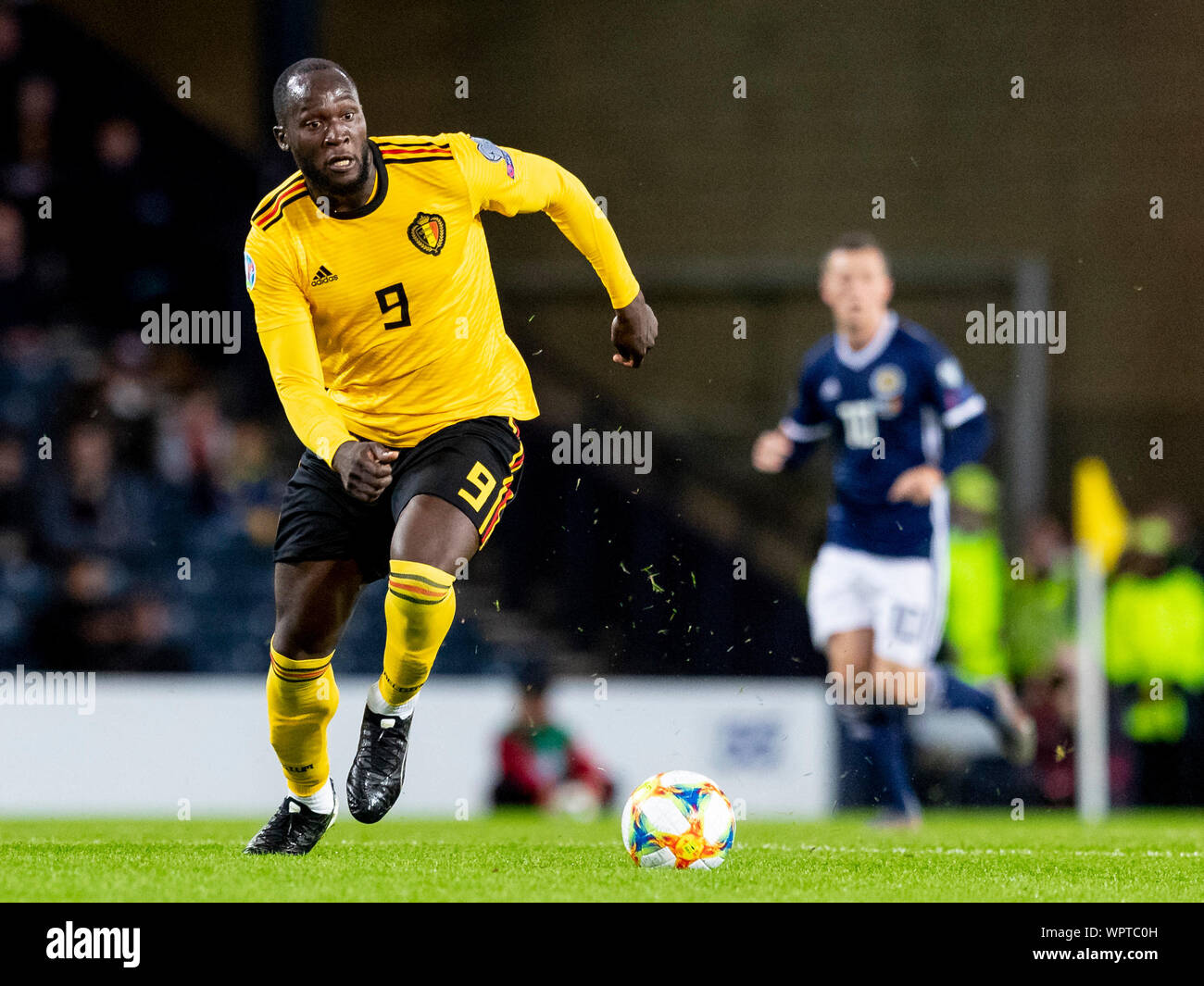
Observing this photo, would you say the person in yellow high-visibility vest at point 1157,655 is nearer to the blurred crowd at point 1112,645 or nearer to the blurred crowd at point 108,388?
the blurred crowd at point 1112,645

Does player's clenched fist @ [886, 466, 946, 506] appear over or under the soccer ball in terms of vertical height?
over

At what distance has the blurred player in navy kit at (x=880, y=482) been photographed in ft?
23.0

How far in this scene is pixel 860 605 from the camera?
A: 282 inches

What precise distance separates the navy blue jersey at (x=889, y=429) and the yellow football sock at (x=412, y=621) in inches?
106

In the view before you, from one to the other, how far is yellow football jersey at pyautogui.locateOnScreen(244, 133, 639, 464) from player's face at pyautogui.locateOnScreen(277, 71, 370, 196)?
0.61ft

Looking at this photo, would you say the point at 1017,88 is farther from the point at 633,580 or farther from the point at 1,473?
the point at 1,473

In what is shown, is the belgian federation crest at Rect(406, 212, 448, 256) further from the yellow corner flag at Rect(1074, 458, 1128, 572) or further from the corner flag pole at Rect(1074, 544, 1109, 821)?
the yellow corner flag at Rect(1074, 458, 1128, 572)

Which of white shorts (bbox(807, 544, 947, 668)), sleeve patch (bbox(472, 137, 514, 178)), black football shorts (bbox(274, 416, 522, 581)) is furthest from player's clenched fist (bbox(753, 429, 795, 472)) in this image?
sleeve patch (bbox(472, 137, 514, 178))

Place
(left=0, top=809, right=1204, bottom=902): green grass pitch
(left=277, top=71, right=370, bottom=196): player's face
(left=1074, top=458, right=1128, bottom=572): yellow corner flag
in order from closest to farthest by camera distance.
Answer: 1. (left=0, top=809, right=1204, bottom=902): green grass pitch
2. (left=277, top=71, right=370, bottom=196): player's face
3. (left=1074, top=458, right=1128, bottom=572): yellow corner flag

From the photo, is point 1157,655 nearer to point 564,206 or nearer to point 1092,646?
point 1092,646

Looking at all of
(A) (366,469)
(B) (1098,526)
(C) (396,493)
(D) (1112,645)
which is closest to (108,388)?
(C) (396,493)

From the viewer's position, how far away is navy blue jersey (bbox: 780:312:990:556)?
280 inches

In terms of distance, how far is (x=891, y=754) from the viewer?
6969 millimetres

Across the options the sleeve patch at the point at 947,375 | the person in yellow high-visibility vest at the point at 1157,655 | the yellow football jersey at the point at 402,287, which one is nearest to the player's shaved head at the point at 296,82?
the yellow football jersey at the point at 402,287
